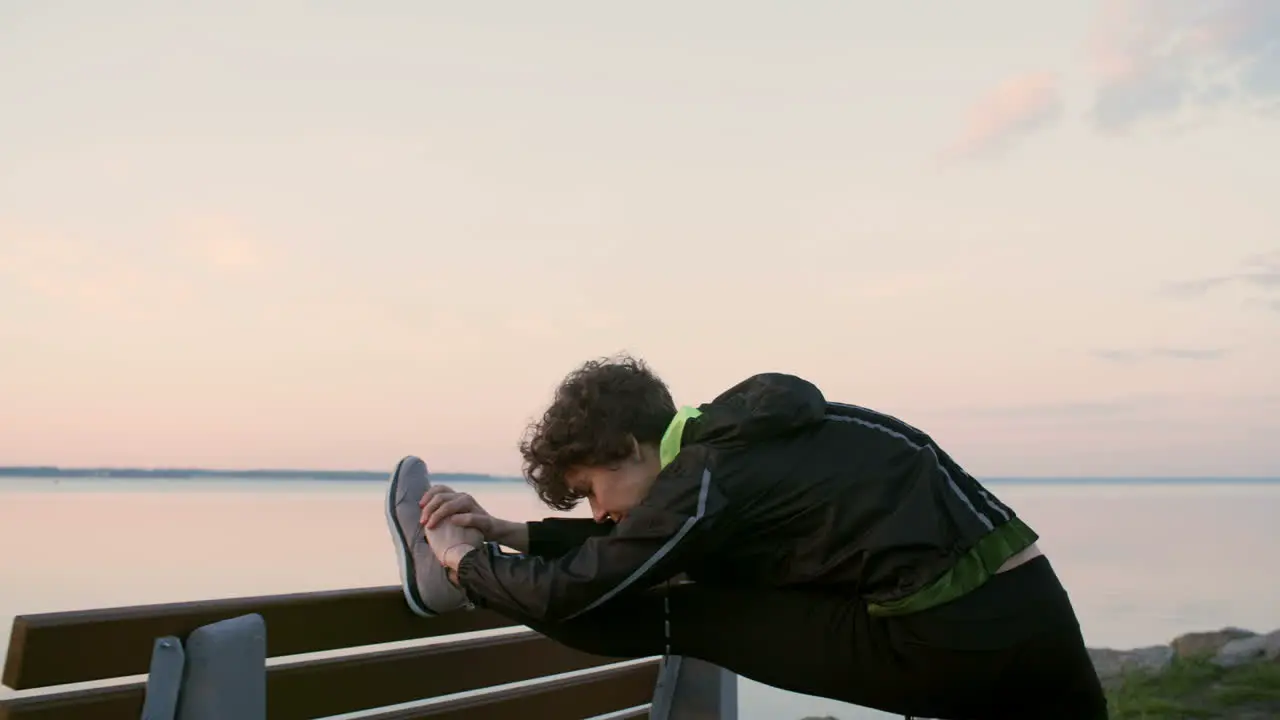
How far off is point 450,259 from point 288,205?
2257mm

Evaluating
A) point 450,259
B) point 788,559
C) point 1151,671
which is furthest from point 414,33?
point 788,559

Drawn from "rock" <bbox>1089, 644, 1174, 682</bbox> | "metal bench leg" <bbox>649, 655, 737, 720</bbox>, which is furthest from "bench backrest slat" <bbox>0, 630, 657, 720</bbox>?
"rock" <bbox>1089, 644, 1174, 682</bbox>

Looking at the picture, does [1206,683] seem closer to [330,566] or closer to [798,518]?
[798,518]

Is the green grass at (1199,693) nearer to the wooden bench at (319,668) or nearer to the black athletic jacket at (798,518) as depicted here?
the wooden bench at (319,668)

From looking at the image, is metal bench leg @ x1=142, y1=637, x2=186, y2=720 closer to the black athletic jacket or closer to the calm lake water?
the black athletic jacket

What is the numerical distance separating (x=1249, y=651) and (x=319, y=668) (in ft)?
28.5

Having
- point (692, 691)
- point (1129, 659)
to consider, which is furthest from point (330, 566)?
point (692, 691)

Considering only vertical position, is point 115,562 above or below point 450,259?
below

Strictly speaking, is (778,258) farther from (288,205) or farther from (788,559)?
(788,559)

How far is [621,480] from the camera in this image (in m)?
2.67

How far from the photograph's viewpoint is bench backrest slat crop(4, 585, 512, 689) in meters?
1.68

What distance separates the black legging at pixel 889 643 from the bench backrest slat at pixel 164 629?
337 millimetres

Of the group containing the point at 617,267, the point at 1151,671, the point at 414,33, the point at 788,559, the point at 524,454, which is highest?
the point at 414,33

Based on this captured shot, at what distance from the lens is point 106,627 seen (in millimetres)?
1755
